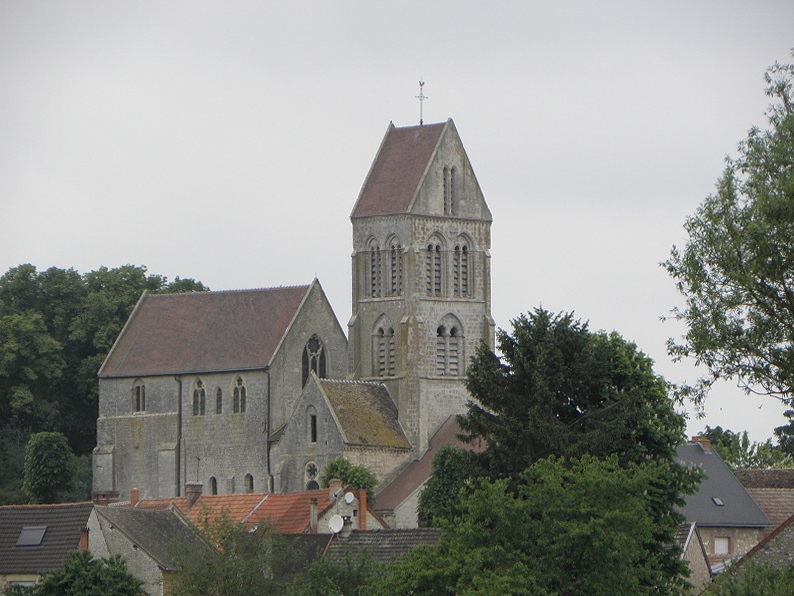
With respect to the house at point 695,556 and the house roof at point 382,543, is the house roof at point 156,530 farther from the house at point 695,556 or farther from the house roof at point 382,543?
the house at point 695,556

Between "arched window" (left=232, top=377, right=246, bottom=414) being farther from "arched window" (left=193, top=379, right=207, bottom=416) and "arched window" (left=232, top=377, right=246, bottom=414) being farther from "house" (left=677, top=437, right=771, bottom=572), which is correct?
"house" (left=677, top=437, right=771, bottom=572)

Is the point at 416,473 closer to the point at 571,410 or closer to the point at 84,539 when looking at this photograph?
the point at 84,539

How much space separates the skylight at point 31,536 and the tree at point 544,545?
1716 centimetres

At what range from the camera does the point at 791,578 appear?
158ft

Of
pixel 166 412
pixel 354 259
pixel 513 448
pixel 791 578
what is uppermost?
Result: pixel 354 259

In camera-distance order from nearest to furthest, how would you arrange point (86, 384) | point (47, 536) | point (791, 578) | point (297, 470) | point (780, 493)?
point (791, 578) → point (47, 536) → point (780, 493) → point (297, 470) → point (86, 384)

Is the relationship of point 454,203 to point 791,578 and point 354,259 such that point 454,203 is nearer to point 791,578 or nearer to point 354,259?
point 354,259

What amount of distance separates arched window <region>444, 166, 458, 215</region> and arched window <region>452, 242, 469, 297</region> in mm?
1543

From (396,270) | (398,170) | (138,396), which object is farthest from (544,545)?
(138,396)

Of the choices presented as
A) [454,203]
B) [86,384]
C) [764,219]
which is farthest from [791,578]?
[86,384]

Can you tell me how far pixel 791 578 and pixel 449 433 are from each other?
47.4 m

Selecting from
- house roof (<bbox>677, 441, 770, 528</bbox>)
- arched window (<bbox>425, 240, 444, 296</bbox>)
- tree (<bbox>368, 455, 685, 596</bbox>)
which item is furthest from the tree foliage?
tree (<bbox>368, 455, 685, 596</bbox>)

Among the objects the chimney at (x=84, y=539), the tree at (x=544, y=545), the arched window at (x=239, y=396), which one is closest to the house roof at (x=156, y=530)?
the chimney at (x=84, y=539)

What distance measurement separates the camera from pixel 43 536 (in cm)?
6612
